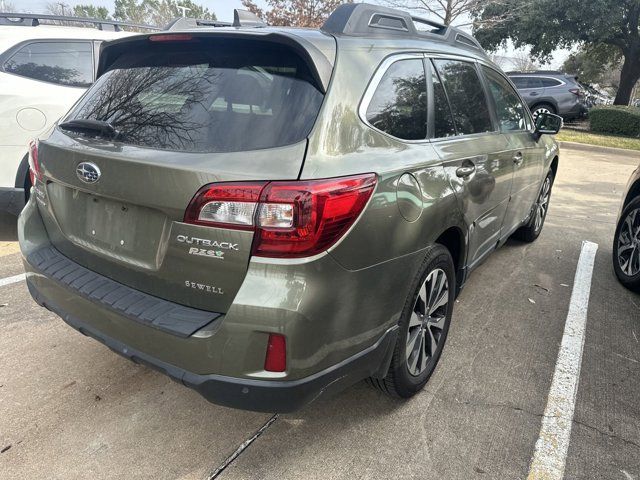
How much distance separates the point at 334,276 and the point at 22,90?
3968 millimetres

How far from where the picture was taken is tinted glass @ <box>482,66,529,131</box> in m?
3.64

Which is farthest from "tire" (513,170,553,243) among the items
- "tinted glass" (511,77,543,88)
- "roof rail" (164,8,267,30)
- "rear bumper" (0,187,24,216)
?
"tinted glass" (511,77,543,88)

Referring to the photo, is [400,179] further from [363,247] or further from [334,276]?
[334,276]

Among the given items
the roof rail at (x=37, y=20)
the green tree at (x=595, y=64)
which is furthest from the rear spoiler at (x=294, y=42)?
the green tree at (x=595, y=64)

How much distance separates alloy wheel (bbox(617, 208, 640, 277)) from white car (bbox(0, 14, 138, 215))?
16.7 ft

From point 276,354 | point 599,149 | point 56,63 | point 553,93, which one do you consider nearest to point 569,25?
point 553,93

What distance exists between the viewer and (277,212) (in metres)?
1.70

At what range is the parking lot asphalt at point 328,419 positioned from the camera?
2.16 metres

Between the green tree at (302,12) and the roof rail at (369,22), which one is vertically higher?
the green tree at (302,12)

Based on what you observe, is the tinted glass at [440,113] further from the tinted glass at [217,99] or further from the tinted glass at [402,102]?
the tinted glass at [217,99]

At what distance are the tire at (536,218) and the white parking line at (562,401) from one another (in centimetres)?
113

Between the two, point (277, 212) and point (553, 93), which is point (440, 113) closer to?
point (277, 212)

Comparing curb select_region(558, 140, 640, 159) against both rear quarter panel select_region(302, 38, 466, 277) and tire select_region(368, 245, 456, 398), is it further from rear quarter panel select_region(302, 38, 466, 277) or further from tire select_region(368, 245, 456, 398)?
rear quarter panel select_region(302, 38, 466, 277)

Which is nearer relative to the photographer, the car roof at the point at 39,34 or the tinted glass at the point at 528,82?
the car roof at the point at 39,34
